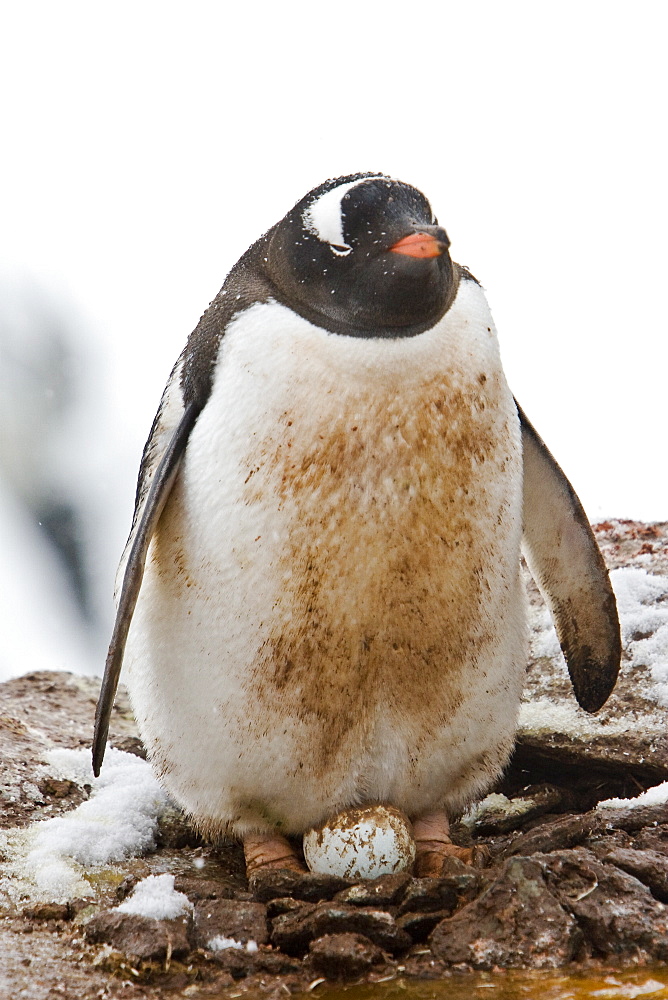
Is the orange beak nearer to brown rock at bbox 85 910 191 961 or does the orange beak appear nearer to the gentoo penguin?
the gentoo penguin

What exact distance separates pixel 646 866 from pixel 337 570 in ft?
2.42

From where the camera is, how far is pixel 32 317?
5867mm

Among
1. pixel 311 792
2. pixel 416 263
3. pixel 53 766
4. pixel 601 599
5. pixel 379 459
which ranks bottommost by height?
pixel 53 766

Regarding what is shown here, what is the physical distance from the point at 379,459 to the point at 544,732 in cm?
100

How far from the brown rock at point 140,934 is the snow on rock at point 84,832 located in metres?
0.24

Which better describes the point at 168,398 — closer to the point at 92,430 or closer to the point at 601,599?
the point at 601,599

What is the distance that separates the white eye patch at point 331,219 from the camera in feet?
6.19

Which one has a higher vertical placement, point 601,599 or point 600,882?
point 601,599

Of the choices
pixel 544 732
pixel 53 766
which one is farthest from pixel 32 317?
pixel 544 732

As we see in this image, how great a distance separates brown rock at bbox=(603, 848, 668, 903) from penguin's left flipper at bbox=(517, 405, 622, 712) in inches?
26.1

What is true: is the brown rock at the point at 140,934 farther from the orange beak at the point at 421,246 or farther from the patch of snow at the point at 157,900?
the orange beak at the point at 421,246

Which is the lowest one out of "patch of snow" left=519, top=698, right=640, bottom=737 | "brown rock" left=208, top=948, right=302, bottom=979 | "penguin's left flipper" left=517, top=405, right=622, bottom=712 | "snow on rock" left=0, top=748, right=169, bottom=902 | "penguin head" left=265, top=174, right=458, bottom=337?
"snow on rock" left=0, top=748, right=169, bottom=902

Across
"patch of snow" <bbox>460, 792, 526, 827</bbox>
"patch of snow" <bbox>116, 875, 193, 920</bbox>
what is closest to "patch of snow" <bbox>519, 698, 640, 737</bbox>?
"patch of snow" <bbox>460, 792, 526, 827</bbox>

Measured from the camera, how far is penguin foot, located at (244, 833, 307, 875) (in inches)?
82.9
